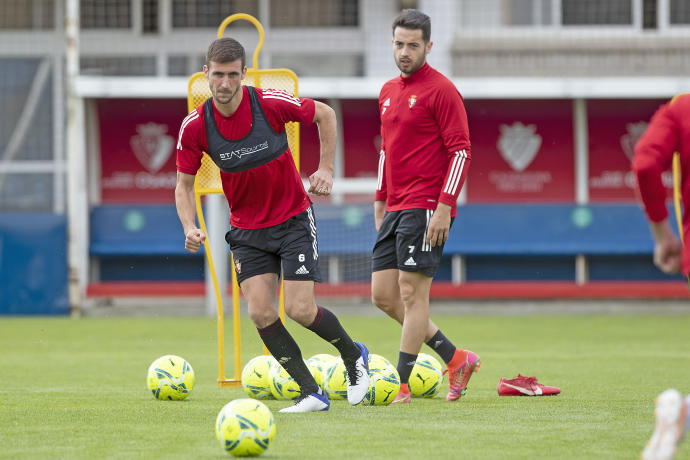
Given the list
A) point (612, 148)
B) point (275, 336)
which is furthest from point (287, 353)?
point (612, 148)

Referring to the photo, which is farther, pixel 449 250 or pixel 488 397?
pixel 449 250

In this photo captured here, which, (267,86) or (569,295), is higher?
(267,86)

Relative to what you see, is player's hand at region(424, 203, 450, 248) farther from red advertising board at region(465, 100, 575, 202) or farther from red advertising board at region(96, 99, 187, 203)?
red advertising board at region(96, 99, 187, 203)

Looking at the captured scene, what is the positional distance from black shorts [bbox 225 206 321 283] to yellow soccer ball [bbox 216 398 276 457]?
1.60 meters

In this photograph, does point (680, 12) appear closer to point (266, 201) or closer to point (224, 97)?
point (266, 201)

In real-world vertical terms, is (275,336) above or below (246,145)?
below

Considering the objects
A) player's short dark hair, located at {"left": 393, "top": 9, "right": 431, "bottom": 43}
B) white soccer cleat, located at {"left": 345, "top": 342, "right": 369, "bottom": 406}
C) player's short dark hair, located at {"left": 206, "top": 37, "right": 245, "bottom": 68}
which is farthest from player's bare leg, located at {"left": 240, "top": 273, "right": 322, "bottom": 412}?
player's short dark hair, located at {"left": 393, "top": 9, "right": 431, "bottom": 43}

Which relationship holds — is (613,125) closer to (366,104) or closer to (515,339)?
(366,104)

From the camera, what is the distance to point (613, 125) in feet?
73.0

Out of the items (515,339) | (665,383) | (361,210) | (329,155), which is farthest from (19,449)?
(361,210)

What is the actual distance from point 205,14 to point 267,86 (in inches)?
532

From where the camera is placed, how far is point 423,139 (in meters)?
7.13

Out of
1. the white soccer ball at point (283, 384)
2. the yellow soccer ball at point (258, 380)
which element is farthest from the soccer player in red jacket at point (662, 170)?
the yellow soccer ball at point (258, 380)

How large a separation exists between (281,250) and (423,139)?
1.17 m
